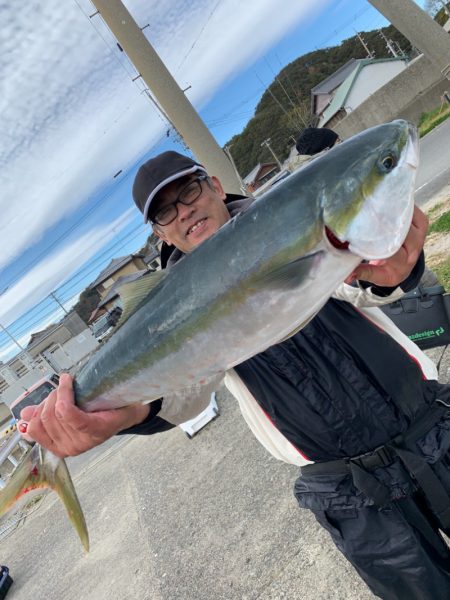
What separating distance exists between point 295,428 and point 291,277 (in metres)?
0.83

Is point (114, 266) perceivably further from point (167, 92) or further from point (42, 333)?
point (167, 92)

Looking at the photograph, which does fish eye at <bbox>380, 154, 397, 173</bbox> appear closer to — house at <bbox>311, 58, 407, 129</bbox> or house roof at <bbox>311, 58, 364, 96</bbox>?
house at <bbox>311, 58, 407, 129</bbox>

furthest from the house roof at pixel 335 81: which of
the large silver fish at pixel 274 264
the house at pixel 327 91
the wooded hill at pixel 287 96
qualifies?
the large silver fish at pixel 274 264

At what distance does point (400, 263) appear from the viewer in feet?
5.16

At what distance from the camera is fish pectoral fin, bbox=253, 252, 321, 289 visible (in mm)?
1468

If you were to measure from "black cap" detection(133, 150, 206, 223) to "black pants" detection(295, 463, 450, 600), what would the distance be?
1681 millimetres

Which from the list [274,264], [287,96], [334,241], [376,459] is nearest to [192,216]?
[274,264]

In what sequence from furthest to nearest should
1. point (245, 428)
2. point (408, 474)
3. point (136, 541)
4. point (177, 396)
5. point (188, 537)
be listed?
point (245, 428)
point (136, 541)
point (188, 537)
point (177, 396)
point (408, 474)

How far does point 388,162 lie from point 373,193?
0.12 meters

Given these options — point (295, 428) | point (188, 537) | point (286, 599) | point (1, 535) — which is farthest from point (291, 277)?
point (1, 535)

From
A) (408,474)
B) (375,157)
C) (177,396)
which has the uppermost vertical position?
(375,157)

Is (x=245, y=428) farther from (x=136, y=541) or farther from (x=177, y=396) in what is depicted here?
(x=177, y=396)

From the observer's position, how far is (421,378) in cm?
194

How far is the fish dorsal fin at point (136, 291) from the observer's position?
6.26 feet
